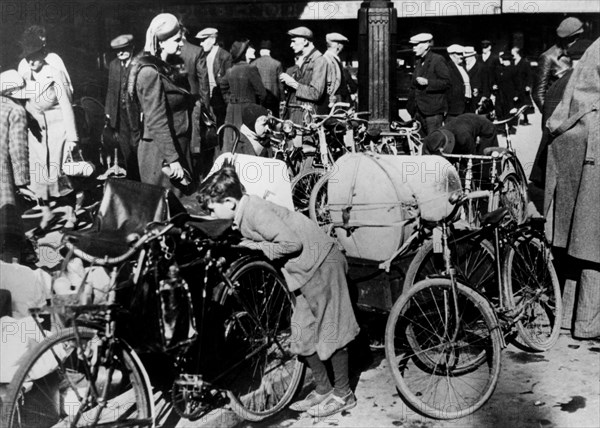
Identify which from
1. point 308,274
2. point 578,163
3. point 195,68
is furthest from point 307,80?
point 308,274

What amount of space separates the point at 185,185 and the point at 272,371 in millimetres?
2034

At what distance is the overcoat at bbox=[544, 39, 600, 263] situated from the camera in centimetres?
618

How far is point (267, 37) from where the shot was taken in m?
17.7

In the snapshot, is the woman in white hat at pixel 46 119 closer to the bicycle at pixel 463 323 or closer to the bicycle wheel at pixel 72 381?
the bicycle wheel at pixel 72 381

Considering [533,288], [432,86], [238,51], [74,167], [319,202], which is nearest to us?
[533,288]

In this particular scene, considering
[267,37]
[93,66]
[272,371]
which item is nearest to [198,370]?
[272,371]

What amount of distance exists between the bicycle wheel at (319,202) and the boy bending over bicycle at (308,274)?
256 cm

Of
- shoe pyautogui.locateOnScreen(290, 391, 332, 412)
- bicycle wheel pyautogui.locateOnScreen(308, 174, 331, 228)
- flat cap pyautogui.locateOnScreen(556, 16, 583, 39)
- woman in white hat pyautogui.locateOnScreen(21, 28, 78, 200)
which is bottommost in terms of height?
shoe pyautogui.locateOnScreen(290, 391, 332, 412)

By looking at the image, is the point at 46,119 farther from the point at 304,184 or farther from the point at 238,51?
the point at 238,51

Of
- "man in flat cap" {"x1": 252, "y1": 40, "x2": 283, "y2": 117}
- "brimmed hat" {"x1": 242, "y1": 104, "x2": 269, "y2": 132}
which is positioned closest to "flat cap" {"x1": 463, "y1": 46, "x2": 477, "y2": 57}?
"man in flat cap" {"x1": 252, "y1": 40, "x2": 283, "y2": 117}

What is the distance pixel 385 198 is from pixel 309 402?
1750 millimetres

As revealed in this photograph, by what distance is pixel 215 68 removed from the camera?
1225 cm

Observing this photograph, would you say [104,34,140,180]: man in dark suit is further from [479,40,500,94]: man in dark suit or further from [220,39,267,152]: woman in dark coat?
[479,40,500,94]: man in dark suit

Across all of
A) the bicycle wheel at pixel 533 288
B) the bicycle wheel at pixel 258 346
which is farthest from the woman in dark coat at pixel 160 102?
the bicycle wheel at pixel 533 288
